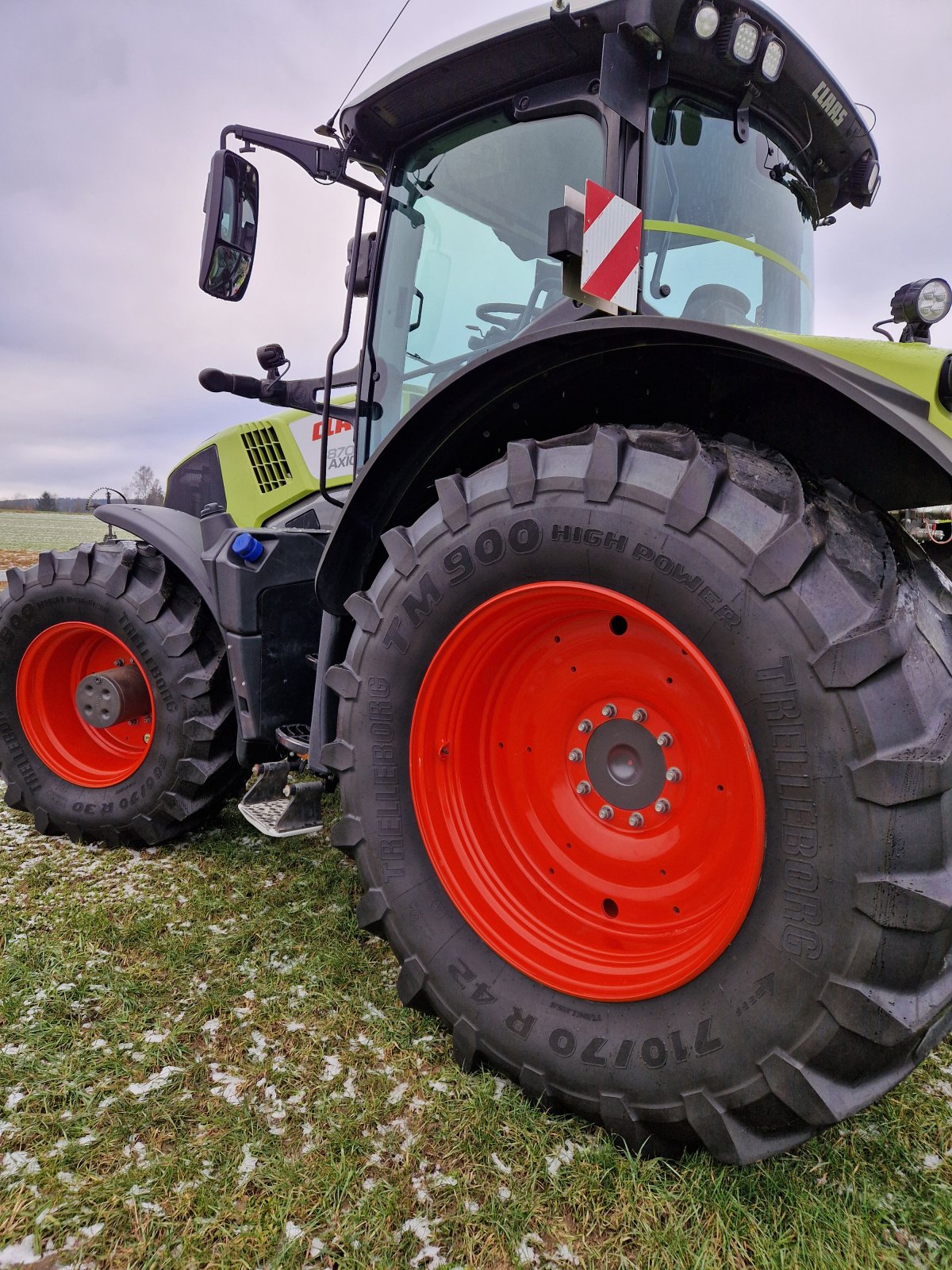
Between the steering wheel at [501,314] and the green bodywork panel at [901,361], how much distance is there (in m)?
0.92

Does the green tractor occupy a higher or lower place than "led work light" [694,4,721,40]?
lower

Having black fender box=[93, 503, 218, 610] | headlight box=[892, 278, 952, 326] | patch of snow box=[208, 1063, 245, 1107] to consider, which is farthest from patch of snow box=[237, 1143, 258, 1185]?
headlight box=[892, 278, 952, 326]

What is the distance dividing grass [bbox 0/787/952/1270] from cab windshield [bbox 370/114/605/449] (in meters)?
1.80

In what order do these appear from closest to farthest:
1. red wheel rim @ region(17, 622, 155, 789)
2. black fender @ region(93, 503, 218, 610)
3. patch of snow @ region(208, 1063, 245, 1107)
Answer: patch of snow @ region(208, 1063, 245, 1107) < black fender @ region(93, 503, 218, 610) < red wheel rim @ region(17, 622, 155, 789)

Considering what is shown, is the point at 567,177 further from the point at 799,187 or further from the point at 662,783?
the point at 662,783

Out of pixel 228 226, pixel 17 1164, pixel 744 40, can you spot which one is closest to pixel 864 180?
pixel 744 40

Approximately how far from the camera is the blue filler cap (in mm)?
2760

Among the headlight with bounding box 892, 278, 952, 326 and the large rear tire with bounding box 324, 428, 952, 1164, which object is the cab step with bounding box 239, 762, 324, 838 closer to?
the large rear tire with bounding box 324, 428, 952, 1164

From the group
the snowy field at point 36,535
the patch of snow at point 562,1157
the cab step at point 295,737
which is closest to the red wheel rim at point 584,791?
the patch of snow at point 562,1157

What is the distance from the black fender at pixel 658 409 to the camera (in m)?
1.47

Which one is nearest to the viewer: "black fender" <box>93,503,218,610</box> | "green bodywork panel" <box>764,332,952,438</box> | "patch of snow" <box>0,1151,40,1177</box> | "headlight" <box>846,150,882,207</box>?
"green bodywork panel" <box>764,332,952,438</box>

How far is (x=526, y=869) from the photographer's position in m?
2.00

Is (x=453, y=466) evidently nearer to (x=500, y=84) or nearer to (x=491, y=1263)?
(x=500, y=84)

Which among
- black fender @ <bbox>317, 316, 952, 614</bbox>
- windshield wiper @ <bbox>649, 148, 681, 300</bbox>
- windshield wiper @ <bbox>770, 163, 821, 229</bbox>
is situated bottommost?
black fender @ <bbox>317, 316, 952, 614</bbox>
